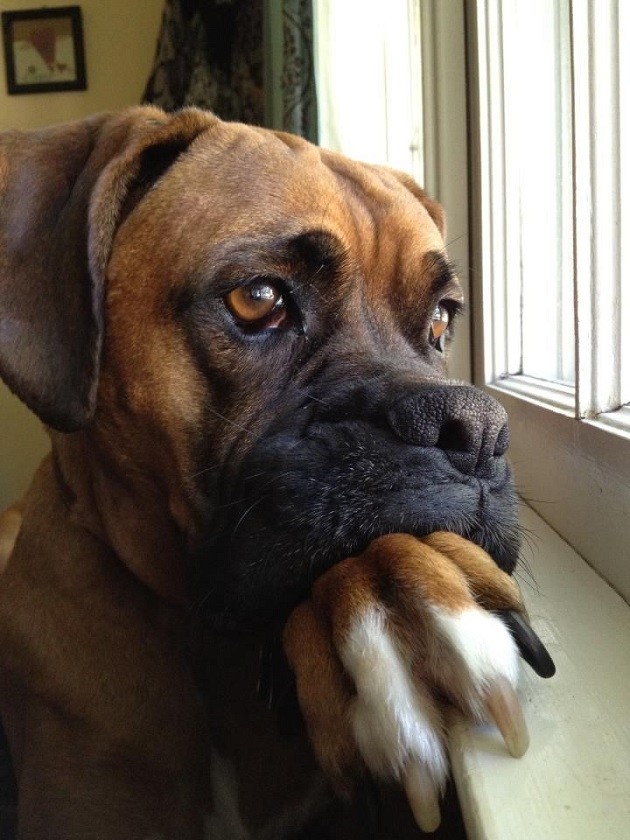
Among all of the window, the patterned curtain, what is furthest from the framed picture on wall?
the window

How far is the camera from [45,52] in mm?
3752

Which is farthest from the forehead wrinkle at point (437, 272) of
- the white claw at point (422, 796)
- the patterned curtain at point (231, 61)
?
the patterned curtain at point (231, 61)

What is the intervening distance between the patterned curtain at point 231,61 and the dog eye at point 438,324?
3.48 feet

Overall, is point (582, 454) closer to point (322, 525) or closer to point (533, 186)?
point (322, 525)

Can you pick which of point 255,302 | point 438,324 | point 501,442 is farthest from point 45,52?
point 501,442

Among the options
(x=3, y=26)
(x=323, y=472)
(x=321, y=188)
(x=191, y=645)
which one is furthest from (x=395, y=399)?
(x=3, y=26)

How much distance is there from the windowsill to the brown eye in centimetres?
49

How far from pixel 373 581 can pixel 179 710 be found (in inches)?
19.1

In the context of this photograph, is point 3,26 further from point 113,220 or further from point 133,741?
point 133,741

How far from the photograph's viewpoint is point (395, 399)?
822mm

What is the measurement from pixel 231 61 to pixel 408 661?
2768 mm

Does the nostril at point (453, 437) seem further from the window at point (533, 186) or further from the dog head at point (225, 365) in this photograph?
Answer: the window at point (533, 186)

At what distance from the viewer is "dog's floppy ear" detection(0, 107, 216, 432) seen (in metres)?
0.93

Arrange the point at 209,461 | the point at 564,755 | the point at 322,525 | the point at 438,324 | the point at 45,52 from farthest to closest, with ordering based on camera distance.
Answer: the point at 45,52 → the point at 438,324 → the point at 209,461 → the point at 322,525 → the point at 564,755
